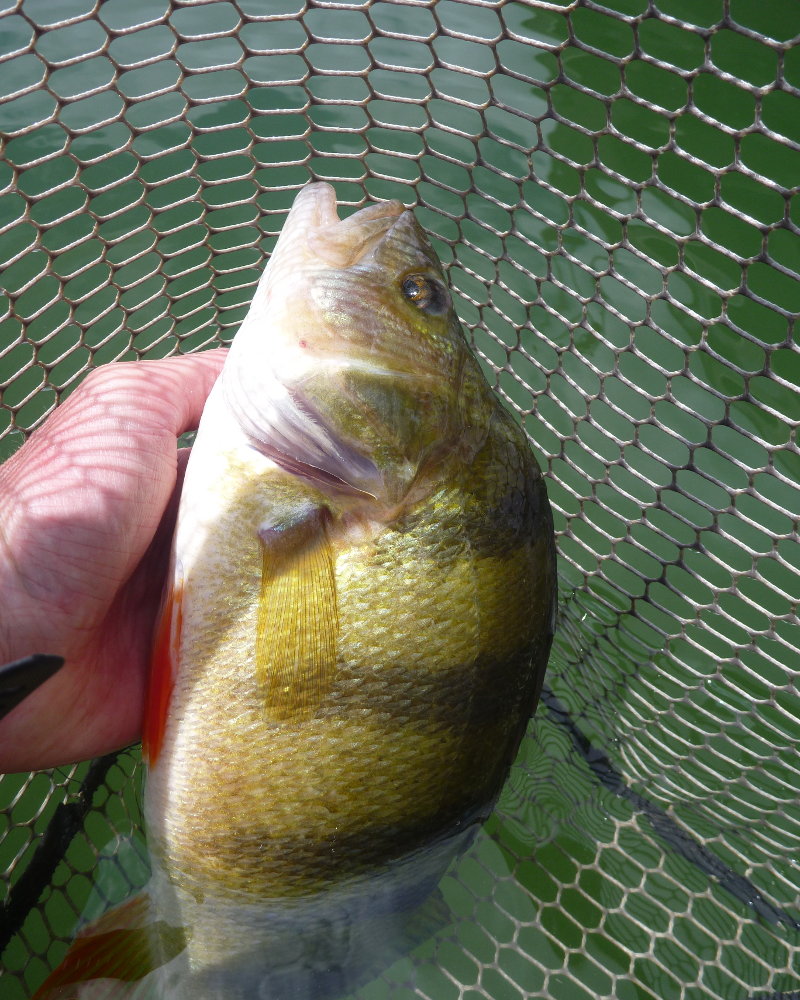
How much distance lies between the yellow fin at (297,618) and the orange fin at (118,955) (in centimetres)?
69

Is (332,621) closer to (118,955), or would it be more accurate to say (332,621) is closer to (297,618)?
(297,618)

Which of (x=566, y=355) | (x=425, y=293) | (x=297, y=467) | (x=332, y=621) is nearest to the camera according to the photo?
(x=332, y=621)

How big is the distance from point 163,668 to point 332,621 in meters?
0.47

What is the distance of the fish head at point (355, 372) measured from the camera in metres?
1.99

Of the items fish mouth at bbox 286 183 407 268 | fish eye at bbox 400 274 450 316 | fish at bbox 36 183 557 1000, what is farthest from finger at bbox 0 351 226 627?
fish eye at bbox 400 274 450 316

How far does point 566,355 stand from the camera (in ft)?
12.1

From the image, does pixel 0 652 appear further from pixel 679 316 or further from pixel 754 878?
pixel 679 316

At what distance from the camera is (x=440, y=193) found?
12.7 feet

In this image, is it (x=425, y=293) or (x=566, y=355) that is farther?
(x=566, y=355)

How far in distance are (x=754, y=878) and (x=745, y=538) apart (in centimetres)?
117

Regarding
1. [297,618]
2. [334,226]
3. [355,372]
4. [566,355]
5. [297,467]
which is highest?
[334,226]

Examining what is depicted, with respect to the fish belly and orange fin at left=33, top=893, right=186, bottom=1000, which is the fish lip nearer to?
the fish belly

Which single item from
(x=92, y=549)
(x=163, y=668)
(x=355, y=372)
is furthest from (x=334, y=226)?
(x=163, y=668)

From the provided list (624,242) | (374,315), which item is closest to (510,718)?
(374,315)
